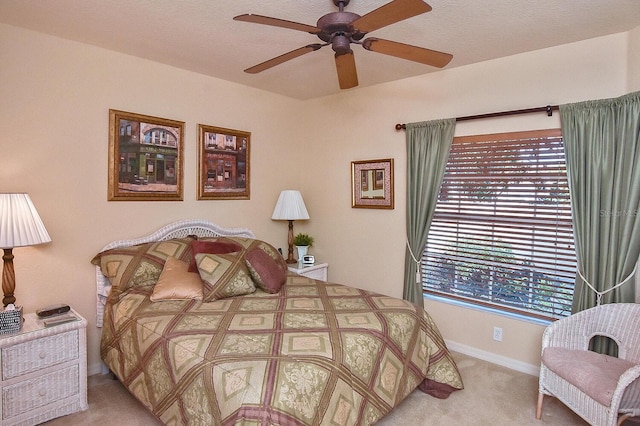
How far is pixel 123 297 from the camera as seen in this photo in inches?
107

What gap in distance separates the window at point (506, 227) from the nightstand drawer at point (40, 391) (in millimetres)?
3035

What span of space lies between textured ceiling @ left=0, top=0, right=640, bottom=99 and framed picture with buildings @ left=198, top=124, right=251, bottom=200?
703 mm

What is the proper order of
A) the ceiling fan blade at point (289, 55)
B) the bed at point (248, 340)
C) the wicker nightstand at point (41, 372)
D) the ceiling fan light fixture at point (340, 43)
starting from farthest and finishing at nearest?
the wicker nightstand at point (41, 372)
the ceiling fan blade at point (289, 55)
the ceiling fan light fixture at point (340, 43)
the bed at point (248, 340)

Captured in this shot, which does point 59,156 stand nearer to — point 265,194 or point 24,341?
point 24,341

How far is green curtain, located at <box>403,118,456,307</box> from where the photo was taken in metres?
3.44

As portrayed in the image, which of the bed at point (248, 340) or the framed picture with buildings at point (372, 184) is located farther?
the framed picture with buildings at point (372, 184)

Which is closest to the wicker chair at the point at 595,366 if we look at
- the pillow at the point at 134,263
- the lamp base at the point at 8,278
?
the pillow at the point at 134,263

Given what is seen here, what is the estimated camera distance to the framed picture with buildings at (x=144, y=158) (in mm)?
3066

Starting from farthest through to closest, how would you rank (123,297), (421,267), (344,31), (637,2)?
(421,267) → (123,297) → (637,2) → (344,31)

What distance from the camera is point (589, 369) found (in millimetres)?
2115

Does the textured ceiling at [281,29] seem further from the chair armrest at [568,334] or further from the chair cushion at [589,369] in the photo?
the chair cushion at [589,369]

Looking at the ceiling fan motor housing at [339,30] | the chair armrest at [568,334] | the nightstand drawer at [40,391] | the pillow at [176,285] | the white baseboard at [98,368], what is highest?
the ceiling fan motor housing at [339,30]

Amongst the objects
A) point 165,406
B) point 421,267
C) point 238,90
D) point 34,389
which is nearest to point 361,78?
point 238,90

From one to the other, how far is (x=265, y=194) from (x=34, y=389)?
267cm
